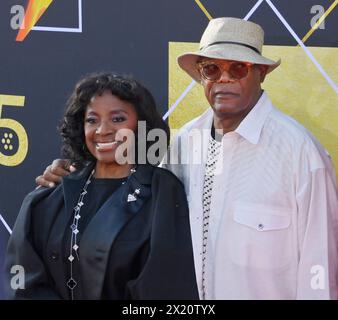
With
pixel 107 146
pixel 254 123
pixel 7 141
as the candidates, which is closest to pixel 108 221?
pixel 107 146

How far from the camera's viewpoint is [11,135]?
2873 millimetres

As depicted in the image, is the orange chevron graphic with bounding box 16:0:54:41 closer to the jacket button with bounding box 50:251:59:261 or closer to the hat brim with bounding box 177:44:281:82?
the hat brim with bounding box 177:44:281:82

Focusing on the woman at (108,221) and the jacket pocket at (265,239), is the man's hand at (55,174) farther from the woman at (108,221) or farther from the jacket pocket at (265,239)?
the jacket pocket at (265,239)

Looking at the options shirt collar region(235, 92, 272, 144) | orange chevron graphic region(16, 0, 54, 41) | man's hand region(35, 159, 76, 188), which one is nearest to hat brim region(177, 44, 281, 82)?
shirt collar region(235, 92, 272, 144)

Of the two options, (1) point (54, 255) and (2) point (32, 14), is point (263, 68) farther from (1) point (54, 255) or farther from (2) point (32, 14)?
(2) point (32, 14)

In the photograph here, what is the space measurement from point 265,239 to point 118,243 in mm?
481

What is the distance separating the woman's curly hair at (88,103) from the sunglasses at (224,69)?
224 mm

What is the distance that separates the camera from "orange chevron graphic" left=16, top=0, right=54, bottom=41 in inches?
112

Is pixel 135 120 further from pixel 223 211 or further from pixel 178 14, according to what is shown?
pixel 178 14

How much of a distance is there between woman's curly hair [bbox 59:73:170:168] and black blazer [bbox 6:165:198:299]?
145 mm

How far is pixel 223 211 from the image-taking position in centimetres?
223

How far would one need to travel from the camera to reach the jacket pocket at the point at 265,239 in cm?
213

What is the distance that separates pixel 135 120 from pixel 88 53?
2.37ft

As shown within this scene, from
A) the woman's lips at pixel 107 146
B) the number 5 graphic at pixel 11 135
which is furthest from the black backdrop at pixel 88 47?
the woman's lips at pixel 107 146
